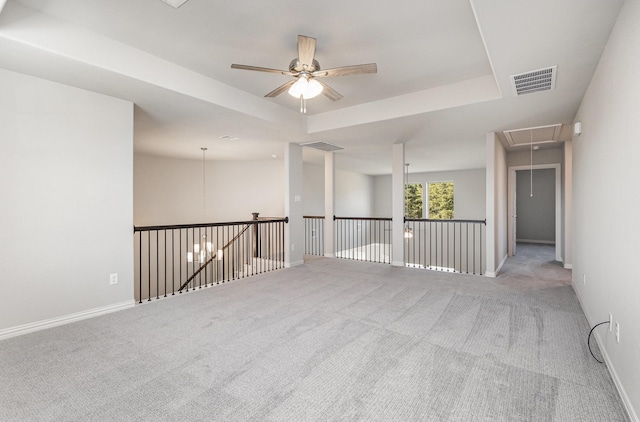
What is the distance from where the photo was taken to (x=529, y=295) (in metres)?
3.97

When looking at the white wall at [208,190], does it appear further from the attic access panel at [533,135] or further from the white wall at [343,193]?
the attic access panel at [533,135]

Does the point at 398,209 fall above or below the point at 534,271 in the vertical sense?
above

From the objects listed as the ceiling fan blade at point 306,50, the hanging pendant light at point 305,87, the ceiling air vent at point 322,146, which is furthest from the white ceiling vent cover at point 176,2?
the ceiling air vent at point 322,146

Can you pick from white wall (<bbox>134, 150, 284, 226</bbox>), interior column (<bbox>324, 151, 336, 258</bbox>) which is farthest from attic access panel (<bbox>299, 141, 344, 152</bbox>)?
white wall (<bbox>134, 150, 284, 226</bbox>)

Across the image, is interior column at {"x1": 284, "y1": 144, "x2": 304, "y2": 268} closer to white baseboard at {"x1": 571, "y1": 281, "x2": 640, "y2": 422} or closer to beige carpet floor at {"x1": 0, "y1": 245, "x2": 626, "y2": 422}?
beige carpet floor at {"x1": 0, "y1": 245, "x2": 626, "y2": 422}

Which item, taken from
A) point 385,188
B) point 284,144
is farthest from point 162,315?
point 385,188

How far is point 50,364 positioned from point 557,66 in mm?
5012

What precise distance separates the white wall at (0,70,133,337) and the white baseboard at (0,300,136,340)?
0.04 feet

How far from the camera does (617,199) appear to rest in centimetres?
206

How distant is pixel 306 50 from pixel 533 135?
4784 millimetres

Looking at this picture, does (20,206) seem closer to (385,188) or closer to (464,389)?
(464,389)

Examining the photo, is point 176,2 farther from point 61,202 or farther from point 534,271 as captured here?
point 534,271

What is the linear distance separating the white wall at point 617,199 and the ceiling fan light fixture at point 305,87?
220 cm

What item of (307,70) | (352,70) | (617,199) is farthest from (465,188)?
(307,70)
